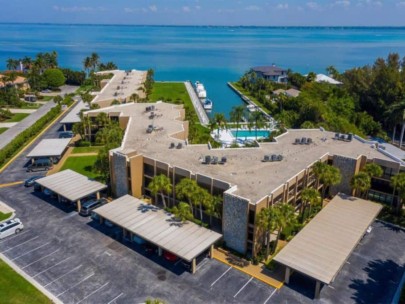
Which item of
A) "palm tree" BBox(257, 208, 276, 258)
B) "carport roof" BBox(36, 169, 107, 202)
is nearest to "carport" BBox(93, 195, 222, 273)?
"palm tree" BBox(257, 208, 276, 258)

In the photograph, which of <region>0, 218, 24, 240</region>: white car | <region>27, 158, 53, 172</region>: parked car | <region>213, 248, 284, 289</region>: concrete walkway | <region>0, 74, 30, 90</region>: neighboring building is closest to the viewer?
<region>213, 248, 284, 289</region>: concrete walkway

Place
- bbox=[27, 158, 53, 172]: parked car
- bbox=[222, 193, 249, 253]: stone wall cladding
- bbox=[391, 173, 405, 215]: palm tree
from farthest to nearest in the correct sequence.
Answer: bbox=[27, 158, 53, 172]: parked car
bbox=[391, 173, 405, 215]: palm tree
bbox=[222, 193, 249, 253]: stone wall cladding

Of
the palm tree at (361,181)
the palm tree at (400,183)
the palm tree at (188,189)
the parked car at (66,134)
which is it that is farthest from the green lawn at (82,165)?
the palm tree at (400,183)

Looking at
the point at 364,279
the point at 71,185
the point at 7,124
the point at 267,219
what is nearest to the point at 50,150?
the point at 71,185

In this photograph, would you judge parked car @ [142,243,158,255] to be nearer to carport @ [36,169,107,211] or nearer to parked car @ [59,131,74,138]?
carport @ [36,169,107,211]

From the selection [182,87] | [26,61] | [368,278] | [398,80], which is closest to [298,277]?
[368,278]

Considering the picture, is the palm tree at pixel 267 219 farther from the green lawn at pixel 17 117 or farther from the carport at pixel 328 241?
the green lawn at pixel 17 117
